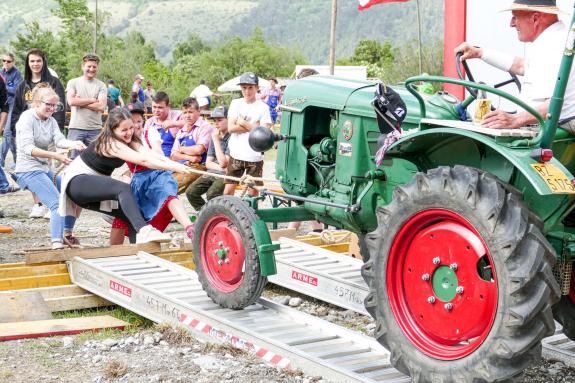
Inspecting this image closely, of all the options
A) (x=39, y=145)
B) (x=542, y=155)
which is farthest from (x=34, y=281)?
(x=542, y=155)

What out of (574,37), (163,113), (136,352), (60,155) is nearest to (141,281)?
(136,352)

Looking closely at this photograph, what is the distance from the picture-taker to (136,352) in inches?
202

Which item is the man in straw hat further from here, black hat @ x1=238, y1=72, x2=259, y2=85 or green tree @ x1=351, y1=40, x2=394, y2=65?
green tree @ x1=351, y1=40, x2=394, y2=65

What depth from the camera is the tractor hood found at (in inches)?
194

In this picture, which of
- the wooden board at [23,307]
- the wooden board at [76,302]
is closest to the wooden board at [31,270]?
the wooden board at [76,302]

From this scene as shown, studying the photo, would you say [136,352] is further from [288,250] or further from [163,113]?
[163,113]

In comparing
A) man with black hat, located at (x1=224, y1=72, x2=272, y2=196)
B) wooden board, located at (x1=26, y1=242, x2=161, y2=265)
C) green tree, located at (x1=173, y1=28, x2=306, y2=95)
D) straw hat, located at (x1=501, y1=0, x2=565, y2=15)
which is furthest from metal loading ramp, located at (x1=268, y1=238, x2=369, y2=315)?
green tree, located at (x1=173, y1=28, x2=306, y2=95)

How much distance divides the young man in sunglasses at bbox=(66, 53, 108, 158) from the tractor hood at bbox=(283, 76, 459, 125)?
5035 mm

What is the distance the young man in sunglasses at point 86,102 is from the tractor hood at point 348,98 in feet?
16.5

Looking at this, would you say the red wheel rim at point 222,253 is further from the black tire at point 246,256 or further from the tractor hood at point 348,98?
the tractor hood at point 348,98

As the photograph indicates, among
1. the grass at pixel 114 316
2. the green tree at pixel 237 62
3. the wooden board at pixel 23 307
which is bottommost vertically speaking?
the grass at pixel 114 316

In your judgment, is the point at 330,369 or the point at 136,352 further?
the point at 136,352

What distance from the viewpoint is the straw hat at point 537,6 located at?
4059 millimetres

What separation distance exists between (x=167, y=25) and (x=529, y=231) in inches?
7806
